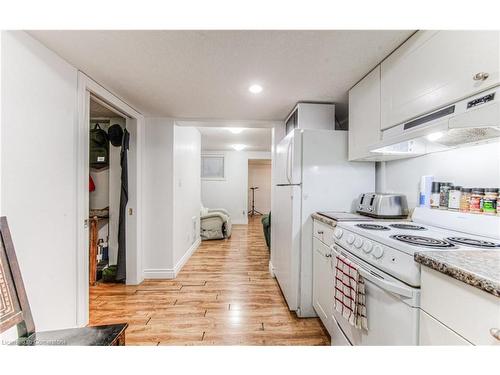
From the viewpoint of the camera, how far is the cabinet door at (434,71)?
0.90 m

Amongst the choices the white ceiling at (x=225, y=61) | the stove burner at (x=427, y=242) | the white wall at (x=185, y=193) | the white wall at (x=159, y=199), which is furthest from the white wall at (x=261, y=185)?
the stove burner at (x=427, y=242)

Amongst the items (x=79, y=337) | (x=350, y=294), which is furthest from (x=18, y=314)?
(x=350, y=294)

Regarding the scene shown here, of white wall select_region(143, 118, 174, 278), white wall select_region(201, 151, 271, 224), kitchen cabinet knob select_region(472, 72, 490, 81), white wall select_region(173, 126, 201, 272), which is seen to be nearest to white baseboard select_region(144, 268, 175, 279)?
white wall select_region(143, 118, 174, 278)

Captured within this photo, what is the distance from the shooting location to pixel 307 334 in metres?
1.77

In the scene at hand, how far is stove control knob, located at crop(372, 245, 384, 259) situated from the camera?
41.5 inches

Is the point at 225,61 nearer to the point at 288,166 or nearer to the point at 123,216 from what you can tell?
the point at 288,166

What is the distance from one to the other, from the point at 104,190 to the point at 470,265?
3.44 m

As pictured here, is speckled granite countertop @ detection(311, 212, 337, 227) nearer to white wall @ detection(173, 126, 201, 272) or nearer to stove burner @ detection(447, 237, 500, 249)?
stove burner @ detection(447, 237, 500, 249)

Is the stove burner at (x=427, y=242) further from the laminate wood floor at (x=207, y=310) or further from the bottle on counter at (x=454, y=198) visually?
the laminate wood floor at (x=207, y=310)

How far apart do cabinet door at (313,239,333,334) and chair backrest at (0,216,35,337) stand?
1723 millimetres

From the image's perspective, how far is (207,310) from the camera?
2092 mm

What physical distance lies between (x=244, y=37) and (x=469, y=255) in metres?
1.48

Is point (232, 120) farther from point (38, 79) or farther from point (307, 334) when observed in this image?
point (307, 334)
